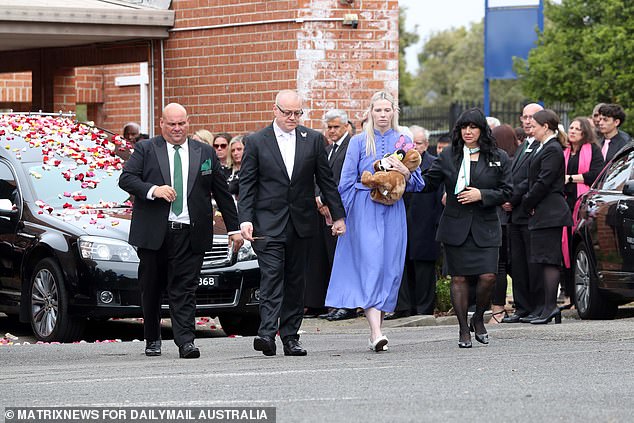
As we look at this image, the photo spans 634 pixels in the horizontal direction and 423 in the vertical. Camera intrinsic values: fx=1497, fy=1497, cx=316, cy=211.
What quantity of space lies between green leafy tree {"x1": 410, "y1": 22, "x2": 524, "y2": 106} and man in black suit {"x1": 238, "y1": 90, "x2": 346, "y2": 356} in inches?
2880

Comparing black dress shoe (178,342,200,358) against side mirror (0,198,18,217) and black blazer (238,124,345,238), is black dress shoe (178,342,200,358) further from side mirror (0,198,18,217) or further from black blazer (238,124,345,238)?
side mirror (0,198,18,217)

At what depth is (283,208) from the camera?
1121 centimetres

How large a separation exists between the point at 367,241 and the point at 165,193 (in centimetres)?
162

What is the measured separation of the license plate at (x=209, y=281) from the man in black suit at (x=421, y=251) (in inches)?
102

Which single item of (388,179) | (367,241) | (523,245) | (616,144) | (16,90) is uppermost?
(16,90)

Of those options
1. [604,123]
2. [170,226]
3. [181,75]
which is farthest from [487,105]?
[170,226]

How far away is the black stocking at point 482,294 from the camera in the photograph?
38.7 ft

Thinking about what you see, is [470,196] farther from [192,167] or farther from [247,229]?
[192,167]

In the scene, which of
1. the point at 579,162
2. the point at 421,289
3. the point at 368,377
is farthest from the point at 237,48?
the point at 368,377

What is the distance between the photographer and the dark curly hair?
11750 millimetres

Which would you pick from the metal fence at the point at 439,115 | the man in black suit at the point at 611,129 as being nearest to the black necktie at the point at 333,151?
the man in black suit at the point at 611,129

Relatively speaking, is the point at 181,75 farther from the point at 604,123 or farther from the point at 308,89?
the point at 604,123

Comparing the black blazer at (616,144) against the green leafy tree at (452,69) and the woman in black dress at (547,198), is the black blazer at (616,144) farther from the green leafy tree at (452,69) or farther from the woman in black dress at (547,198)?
the green leafy tree at (452,69)

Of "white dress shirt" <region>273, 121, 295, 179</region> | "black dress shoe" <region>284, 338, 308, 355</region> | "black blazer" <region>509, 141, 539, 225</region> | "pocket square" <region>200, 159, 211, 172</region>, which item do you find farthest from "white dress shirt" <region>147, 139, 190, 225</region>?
"black blazer" <region>509, 141, 539, 225</region>
